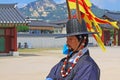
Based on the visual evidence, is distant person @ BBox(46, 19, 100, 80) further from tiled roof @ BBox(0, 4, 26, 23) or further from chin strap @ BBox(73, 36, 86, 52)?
tiled roof @ BBox(0, 4, 26, 23)

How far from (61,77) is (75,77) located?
18 cm

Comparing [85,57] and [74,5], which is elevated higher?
[74,5]

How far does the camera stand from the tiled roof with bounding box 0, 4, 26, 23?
3121 cm

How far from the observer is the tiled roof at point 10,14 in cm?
3121

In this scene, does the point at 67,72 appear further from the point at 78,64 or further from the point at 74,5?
the point at 74,5

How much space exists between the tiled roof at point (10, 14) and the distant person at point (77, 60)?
2730 centimetres

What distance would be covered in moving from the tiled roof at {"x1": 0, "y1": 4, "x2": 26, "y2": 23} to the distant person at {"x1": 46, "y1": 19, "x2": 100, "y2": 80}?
1075 inches

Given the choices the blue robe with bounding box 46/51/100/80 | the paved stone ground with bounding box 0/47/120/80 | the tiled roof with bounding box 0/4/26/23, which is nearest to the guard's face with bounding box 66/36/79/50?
the blue robe with bounding box 46/51/100/80

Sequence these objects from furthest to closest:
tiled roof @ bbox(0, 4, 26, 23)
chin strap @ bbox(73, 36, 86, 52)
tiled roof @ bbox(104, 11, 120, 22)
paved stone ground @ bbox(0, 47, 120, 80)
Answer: tiled roof @ bbox(104, 11, 120, 22)
tiled roof @ bbox(0, 4, 26, 23)
paved stone ground @ bbox(0, 47, 120, 80)
chin strap @ bbox(73, 36, 86, 52)

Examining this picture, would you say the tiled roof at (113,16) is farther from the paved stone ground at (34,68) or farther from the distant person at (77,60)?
the distant person at (77,60)

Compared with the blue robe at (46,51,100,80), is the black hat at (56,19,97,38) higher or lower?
higher

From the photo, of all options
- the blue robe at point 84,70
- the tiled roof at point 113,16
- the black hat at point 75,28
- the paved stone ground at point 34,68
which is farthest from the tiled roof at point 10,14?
the tiled roof at point 113,16

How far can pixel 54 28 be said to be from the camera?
275 feet

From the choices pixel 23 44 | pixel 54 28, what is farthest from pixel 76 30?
pixel 54 28
